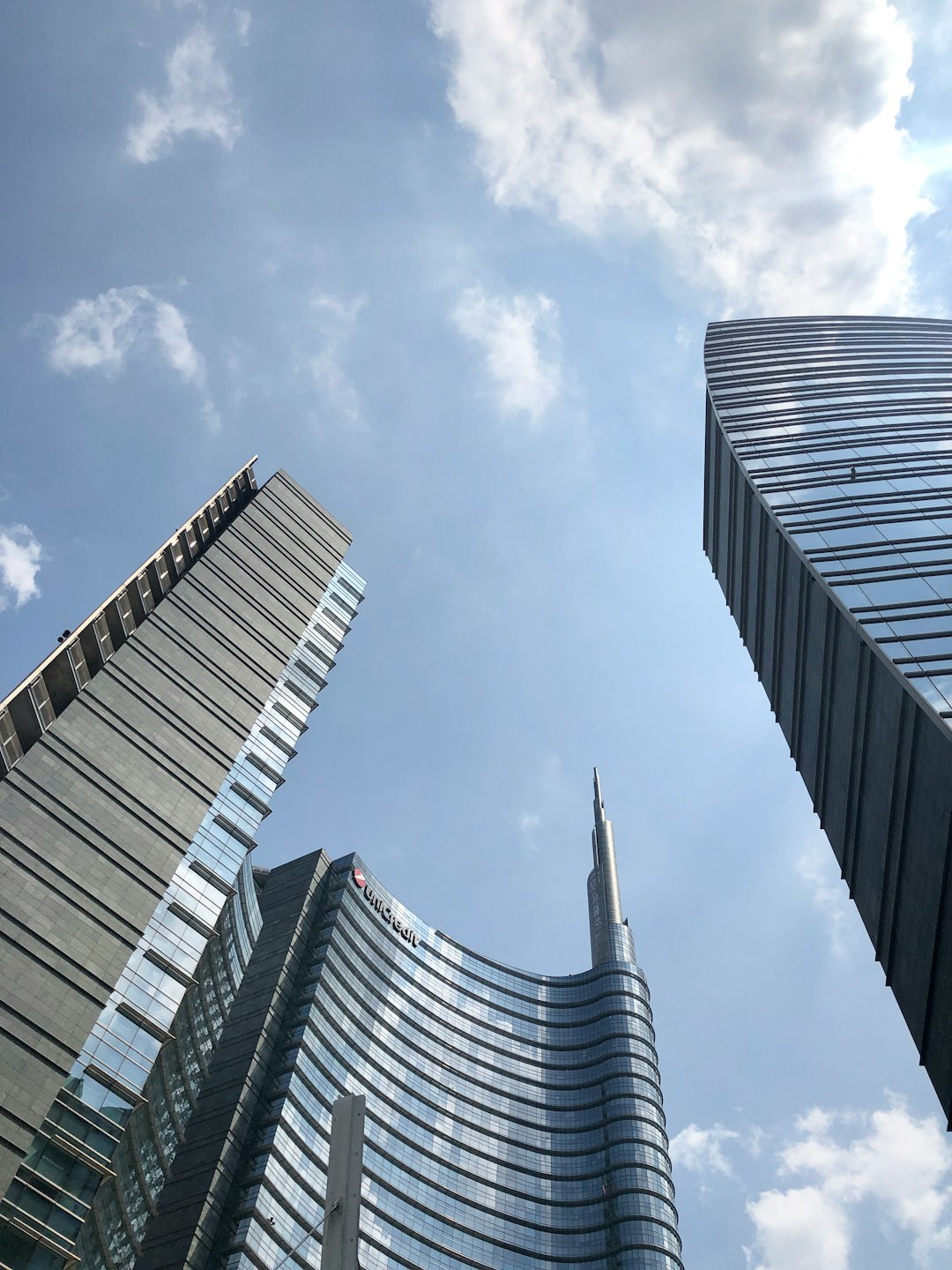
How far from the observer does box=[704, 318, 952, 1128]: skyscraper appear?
34.9 m

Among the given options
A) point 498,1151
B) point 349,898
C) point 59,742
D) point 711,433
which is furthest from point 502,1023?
point 59,742

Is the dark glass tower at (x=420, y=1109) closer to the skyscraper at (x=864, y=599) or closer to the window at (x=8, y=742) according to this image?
the window at (x=8, y=742)

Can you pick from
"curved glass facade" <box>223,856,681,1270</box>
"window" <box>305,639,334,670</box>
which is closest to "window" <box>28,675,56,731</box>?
"window" <box>305,639,334,670</box>

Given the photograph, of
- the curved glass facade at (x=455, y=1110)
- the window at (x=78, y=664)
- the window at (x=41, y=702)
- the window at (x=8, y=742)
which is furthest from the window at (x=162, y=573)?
the curved glass facade at (x=455, y=1110)

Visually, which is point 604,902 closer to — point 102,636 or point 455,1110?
point 455,1110

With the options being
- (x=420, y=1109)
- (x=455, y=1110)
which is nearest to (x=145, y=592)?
(x=420, y=1109)

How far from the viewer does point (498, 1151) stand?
9394 cm

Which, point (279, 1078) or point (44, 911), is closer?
point (44, 911)

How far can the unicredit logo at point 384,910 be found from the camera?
10262 centimetres

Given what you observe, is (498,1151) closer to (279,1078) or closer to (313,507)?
(279,1078)

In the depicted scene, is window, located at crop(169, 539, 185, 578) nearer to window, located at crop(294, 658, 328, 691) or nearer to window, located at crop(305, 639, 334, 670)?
window, located at crop(294, 658, 328, 691)

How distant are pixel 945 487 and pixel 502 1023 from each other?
84.2 m

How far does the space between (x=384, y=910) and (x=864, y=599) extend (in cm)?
7669

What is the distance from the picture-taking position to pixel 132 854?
43250mm
